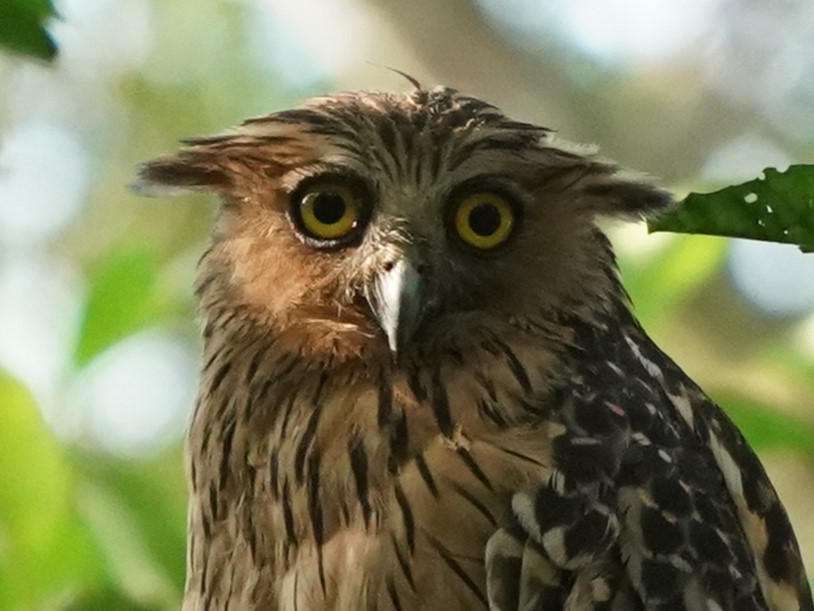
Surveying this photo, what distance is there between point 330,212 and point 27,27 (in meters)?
0.94

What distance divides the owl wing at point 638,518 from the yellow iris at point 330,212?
420mm

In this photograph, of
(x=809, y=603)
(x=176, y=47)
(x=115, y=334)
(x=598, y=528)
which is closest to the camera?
(x=598, y=528)

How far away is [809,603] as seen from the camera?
6.93ft

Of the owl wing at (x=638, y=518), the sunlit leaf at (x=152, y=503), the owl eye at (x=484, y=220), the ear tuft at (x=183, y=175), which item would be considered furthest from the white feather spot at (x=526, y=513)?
the ear tuft at (x=183, y=175)

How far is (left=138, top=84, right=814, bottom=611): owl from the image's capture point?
1.88m

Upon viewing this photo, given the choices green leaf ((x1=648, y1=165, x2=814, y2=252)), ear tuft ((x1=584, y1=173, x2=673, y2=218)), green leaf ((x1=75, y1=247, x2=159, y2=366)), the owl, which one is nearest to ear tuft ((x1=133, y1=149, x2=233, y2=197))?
the owl

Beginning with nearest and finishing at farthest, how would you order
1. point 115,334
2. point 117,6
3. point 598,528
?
1. point 598,528
2. point 115,334
3. point 117,6

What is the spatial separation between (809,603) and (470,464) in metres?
0.61

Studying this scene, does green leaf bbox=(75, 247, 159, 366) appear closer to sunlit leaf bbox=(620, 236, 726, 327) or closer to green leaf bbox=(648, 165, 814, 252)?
sunlit leaf bbox=(620, 236, 726, 327)

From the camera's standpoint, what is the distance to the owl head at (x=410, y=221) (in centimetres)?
213

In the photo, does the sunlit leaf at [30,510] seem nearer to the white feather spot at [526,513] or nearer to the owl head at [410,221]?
the owl head at [410,221]

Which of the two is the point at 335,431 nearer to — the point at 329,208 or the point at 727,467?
the point at 329,208

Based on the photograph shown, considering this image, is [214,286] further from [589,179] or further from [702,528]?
[702,528]

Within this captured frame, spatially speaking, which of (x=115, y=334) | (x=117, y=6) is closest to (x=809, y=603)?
(x=115, y=334)
